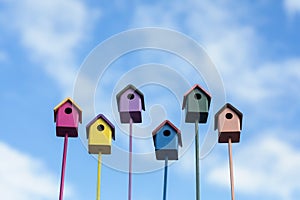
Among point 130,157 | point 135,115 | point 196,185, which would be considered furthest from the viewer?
point 135,115

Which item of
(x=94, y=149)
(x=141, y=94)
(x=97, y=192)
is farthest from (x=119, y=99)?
(x=97, y=192)

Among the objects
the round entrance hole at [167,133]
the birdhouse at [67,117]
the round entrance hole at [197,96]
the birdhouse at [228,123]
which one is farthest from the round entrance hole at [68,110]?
the birdhouse at [228,123]

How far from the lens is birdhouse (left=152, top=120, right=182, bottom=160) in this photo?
8.89m

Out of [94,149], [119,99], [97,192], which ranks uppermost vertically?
[119,99]

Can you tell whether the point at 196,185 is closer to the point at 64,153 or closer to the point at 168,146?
the point at 168,146

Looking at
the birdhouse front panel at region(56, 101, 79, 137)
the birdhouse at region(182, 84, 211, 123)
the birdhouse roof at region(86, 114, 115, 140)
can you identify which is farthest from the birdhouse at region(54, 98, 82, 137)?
the birdhouse at region(182, 84, 211, 123)

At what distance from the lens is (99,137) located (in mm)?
8922

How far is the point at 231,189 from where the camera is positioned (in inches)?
318

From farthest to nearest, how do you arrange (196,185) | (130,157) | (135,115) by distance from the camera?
(135,115) → (130,157) → (196,185)

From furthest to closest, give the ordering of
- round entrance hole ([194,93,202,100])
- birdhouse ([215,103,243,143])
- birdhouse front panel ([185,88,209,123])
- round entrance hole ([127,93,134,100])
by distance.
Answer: round entrance hole ([127,93,134,100]) → round entrance hole ([194,93,202,100]) → birdhouse front panel ([185,88,209,123]) → birdhouse ([215,103,243,143])

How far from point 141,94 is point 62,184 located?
1885mm

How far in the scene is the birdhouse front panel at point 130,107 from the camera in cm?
917

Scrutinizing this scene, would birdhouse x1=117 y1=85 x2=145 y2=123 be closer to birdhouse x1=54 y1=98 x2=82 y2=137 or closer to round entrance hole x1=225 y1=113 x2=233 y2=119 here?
birdhouse x1=54 y1=98 x2=82 y2=137

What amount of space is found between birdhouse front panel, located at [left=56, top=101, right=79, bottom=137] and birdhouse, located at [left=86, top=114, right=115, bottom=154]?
21cm
